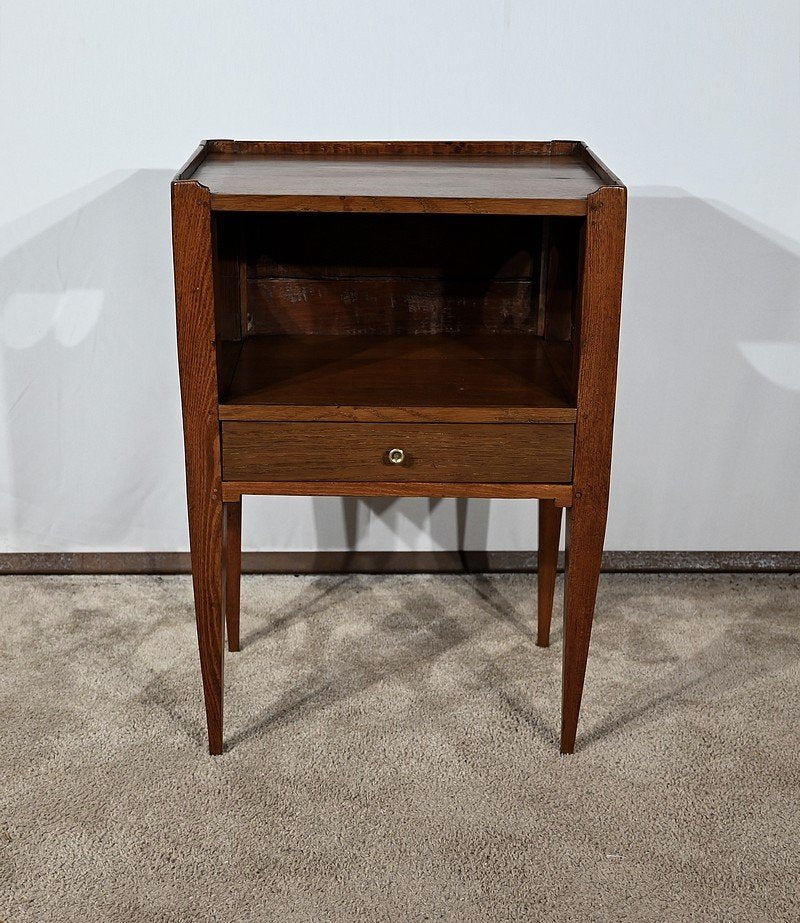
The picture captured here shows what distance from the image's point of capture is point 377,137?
1963mm

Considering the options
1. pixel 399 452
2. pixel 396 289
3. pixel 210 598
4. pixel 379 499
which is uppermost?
pixel 396 289

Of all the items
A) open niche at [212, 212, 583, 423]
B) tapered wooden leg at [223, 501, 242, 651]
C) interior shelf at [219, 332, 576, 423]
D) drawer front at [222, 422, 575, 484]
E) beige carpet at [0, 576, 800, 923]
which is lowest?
beige carpet at [0, 576, 800, 923]

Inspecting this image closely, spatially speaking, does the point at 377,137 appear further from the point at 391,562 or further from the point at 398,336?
the point at 391,562

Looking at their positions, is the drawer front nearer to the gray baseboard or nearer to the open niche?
the open niche

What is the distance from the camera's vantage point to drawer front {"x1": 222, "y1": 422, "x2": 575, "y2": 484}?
146cm

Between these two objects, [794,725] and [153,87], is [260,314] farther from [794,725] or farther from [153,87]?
[794,725]

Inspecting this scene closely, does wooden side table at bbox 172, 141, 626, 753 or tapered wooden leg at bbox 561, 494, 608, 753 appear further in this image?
tapered wooden leg at bbox 561, 494, 608, 753

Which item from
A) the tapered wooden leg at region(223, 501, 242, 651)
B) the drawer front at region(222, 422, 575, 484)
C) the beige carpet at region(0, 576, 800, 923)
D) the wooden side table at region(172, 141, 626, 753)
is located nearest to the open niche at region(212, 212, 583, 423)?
the wooden side table at region(172, 141, 626, 753)

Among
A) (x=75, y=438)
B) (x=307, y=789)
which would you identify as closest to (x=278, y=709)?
(x=307, y=789)

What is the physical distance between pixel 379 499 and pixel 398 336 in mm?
505

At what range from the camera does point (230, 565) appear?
189 centimetres

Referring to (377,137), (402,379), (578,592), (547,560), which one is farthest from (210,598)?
(377,137)

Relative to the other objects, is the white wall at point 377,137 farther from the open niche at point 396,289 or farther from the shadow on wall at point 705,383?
the open niche at point 396,289

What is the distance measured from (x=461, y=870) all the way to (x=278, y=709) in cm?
46
